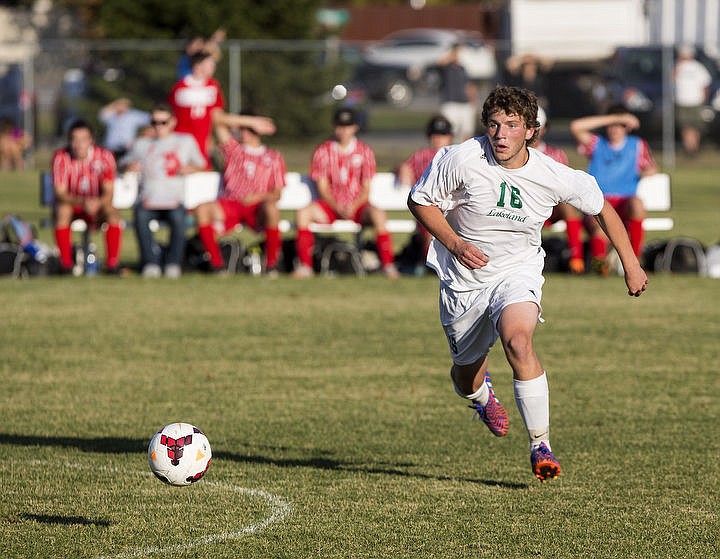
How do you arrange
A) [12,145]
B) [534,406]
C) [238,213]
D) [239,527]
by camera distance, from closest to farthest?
[239,527] → [534,406] → [238,213] → [12,145]

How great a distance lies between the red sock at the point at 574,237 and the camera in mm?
14312

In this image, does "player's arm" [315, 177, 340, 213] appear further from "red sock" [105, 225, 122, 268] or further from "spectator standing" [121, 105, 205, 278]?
"red sock" [105, 225, 122, 268]

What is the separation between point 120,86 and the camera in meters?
26.6

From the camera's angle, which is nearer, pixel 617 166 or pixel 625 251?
pixel 625 251

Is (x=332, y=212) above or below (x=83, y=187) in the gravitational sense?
below

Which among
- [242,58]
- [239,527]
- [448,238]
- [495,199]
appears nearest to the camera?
[239,527]

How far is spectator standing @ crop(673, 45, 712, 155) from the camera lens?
2755 centimetres

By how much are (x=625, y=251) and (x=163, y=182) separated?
8410 millimetres

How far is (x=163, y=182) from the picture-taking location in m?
14.3

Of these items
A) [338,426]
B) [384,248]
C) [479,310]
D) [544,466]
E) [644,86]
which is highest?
[644,86]

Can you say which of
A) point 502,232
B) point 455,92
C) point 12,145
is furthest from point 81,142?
point 12,145

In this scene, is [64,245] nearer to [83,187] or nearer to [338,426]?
[83,187]

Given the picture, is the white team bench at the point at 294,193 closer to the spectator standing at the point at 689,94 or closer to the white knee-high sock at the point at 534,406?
the white knee-high sock at the point at 534,406

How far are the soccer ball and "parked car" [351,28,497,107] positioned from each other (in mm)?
26718
